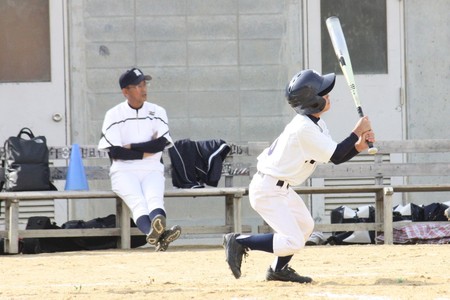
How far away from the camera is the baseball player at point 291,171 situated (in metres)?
8.45

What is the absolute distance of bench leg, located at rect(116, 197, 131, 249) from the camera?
12.4 metres

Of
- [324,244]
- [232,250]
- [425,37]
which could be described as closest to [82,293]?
[232,250]

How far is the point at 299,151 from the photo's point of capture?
8.53 meters

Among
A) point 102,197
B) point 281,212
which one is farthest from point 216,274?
point 102,197

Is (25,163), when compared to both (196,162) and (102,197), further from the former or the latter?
(196,162)

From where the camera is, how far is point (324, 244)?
43.4ft

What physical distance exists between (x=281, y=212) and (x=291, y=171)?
0.30 m

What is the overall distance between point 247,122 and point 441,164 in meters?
2.46

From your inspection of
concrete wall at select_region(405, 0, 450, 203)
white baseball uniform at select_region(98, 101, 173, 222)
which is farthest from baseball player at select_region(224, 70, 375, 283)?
concrete wall at select_region(405, 0, 450, 203)

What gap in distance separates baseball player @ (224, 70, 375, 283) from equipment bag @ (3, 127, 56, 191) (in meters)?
4.15

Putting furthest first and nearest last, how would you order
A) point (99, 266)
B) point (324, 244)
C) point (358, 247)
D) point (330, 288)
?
point (324, 244) → point (358, 247) → point (99, 266) → point (330, 288)

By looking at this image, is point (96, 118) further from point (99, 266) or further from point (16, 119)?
point (99, 266)

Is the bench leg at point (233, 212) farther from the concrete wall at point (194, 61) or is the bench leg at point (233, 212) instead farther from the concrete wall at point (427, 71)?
the concrete wall at point (427, 71)

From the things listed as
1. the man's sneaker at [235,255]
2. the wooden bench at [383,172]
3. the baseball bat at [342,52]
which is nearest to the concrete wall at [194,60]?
the wooden bench at [383,172]
